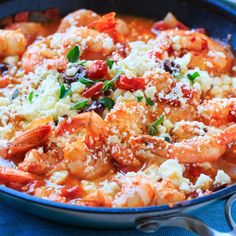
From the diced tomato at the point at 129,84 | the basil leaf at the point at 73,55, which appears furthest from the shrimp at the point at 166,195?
the basil leaf at the point at 73,55

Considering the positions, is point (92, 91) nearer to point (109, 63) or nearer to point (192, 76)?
point (109, 63)

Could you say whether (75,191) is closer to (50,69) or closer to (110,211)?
(110,211)

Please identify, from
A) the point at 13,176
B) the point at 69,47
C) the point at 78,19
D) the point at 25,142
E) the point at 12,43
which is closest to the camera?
the point at 13,176

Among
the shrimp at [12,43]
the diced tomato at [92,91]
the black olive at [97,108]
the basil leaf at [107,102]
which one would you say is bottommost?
the shrimp at [12,43]

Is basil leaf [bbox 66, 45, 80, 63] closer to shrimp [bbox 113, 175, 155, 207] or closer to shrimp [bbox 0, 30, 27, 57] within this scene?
shrimp [bbox 0, 30, 27, 57]

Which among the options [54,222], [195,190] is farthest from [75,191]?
[195,190]

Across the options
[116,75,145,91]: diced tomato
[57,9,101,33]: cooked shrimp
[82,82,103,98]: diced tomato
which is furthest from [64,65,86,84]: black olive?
[57,9,101,33]: cooked shrimp

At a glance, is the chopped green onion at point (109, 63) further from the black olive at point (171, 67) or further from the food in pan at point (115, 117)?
the black olive at point (171, 67)

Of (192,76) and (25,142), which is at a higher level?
(192,76)

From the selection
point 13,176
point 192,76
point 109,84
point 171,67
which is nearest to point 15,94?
point 109,84
